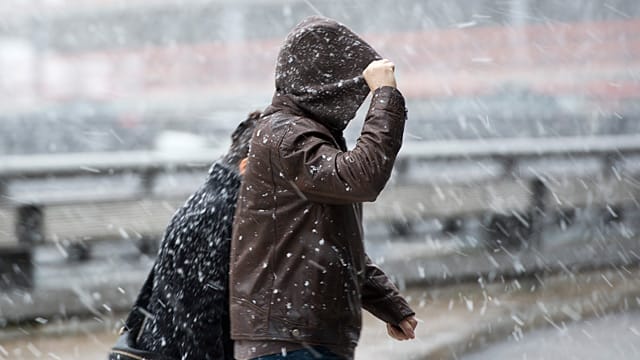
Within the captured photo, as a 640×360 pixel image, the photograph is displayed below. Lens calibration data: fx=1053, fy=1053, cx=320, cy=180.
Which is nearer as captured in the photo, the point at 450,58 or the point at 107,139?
the point at 450,58

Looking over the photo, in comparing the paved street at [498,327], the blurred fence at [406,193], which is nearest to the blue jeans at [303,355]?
the paved street at [498,327]

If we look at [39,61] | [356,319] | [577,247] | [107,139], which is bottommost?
[107,139]

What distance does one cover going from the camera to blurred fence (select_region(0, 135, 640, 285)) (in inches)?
338

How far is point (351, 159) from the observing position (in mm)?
2684

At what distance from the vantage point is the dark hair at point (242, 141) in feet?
10.6

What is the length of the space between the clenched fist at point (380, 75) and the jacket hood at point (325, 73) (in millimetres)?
52

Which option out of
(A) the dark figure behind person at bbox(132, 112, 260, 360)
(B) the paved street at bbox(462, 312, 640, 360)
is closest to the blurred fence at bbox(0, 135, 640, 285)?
(B) the paved street at bbox(462, 312, 640, 360)

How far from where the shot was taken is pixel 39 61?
19031mm

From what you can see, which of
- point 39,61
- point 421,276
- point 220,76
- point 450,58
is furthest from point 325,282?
point 39,61

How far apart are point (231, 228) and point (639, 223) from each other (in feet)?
26.4

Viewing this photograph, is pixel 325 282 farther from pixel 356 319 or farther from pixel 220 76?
pixel 220 76

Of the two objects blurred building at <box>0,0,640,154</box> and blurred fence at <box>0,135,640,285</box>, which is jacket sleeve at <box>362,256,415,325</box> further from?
blurred building at <box>0,0,640,154</box>

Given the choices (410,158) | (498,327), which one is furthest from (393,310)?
(410,158)

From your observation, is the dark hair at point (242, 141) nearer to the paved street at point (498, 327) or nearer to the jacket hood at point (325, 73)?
the jacket hood at point (325, 73)
